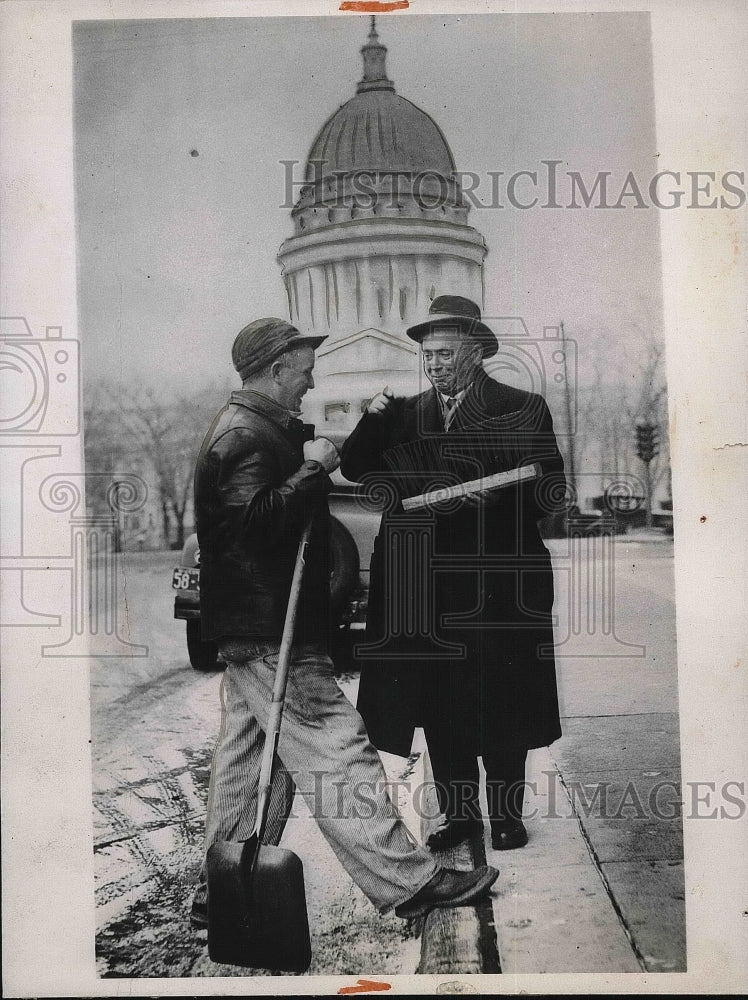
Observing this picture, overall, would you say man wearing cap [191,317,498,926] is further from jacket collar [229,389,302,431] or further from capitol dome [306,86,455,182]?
capitol dome [306,86,455,182]

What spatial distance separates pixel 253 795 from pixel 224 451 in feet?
4.01

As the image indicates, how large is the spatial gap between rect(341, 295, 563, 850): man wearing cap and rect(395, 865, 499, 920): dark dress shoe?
4.0 inches

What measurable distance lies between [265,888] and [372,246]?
2.33 metres

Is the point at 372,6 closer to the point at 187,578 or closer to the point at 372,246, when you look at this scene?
the point at 372,246

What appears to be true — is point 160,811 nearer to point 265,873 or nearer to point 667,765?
point 265,873

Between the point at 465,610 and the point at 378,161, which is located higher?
Result: the point at 378,161

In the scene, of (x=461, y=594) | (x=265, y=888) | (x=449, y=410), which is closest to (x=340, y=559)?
(x=461, y=594)

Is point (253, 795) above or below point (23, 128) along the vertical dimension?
below

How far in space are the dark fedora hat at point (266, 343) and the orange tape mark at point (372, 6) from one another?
1183 millimetres

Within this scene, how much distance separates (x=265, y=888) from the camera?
2.97m

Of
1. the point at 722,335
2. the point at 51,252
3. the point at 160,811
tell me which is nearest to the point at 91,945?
the point at 160,811

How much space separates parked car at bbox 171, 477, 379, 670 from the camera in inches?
119

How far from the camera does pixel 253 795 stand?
3.00m

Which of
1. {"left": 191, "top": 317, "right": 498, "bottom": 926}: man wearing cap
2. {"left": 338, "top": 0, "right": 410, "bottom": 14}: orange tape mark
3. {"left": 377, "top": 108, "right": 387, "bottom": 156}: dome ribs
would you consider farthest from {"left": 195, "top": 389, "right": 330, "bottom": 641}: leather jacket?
{"left": 338, "top": 0, "right": 410, "bottom": 14}: orange tape mark
